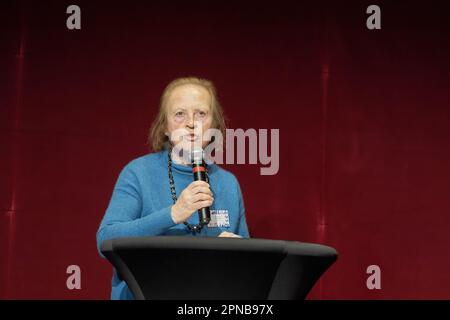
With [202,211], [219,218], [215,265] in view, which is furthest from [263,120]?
[215,265]

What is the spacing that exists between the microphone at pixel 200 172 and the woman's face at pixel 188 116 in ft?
0.21

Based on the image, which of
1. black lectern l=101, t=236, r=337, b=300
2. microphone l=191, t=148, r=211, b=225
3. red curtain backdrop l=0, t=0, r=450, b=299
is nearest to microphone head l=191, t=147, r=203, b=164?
microphone l=191, t=148, r=211, b=225

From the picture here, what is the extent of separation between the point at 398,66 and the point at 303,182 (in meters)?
0.67

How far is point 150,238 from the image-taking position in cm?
105

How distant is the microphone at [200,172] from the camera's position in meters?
1.39

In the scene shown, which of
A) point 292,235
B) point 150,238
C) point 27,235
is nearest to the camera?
point 150,238

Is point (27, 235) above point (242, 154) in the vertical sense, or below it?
below

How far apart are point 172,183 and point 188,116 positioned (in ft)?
0.60

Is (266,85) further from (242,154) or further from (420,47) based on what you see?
(420,47)

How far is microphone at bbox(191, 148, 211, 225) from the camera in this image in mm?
1388

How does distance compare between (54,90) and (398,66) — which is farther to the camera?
(398,66)

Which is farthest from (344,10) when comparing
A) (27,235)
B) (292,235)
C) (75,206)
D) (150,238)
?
(150,238)

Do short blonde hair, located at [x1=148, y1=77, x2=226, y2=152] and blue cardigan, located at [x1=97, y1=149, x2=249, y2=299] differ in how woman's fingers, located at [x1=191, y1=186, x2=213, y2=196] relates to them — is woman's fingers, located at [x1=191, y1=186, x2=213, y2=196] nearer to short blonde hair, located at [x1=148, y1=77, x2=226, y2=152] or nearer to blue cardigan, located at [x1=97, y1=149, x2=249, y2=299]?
blue cardigan, located at [x1=97, y1=149, x2=249, y2=299]

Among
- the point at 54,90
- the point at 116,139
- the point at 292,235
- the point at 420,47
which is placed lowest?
the point at 292,235
